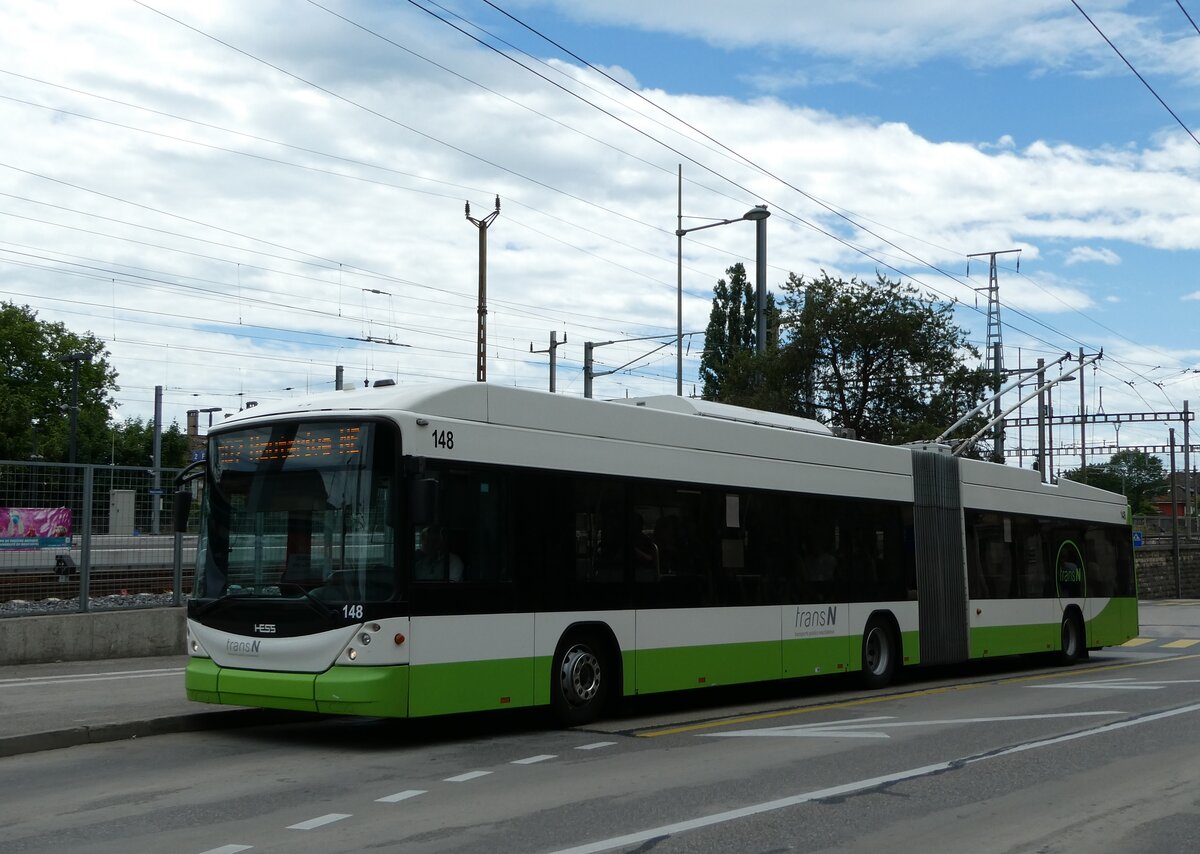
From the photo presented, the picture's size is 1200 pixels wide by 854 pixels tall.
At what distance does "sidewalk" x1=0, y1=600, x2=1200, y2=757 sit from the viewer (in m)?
10.8

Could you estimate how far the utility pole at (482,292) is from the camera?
29.1 m

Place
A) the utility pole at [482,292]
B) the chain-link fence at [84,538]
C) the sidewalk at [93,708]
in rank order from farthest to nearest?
1. the utility pole at [482,292]
2. the chain-link fence at [84,538]
3. the sidewalk at [93,708]

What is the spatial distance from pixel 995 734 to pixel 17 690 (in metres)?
9.45

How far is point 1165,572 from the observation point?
6806 cm

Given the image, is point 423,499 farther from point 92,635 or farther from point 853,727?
point 92,635

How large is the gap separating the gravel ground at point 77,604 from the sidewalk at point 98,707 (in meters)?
0.65

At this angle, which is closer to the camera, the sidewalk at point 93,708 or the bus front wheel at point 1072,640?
the sidewalk at point 93,708

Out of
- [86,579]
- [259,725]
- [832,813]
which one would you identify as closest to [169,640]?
Result: [86,579]

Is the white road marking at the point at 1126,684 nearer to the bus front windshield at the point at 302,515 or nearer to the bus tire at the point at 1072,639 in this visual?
the bus tire at the point at 1072,639

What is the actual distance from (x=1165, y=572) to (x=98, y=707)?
64783mm

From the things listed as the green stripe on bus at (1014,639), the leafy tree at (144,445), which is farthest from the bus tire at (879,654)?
the leafy tree at (144,445)

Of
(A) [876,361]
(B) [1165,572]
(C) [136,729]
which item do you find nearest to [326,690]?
(C) [136,729]

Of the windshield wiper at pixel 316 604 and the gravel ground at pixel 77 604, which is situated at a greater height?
the windshield wiper at pixel 316 604

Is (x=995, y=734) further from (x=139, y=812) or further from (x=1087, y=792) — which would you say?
(x=139, y=812)
